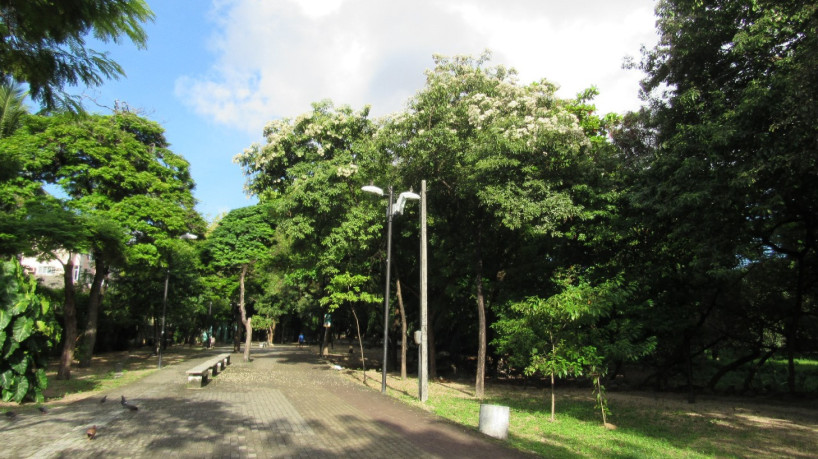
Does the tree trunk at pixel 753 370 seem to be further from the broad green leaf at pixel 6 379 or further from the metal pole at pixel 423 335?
the broad green leaf at pixel 6 379

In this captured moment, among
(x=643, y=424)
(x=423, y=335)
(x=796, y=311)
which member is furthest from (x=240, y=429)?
(x=796, y=311)

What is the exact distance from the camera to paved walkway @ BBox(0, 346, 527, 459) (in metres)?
7.36

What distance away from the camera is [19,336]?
423 inches

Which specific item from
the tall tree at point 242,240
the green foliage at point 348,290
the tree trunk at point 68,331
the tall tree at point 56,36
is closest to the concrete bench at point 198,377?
the tree trunk at point 68,331

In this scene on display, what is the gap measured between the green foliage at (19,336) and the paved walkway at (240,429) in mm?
1061

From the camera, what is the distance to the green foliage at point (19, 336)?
35.1 feet

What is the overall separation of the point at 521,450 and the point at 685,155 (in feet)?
29.9

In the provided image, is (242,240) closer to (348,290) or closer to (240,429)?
(348,290)

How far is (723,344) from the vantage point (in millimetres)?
20391

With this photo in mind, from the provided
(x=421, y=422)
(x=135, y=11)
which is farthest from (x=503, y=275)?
(x=135, y=11)

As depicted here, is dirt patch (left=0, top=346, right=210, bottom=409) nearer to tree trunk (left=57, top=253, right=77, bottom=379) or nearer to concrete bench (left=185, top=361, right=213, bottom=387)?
tree trunk (left=57, top=253, right=77, bottom=379)

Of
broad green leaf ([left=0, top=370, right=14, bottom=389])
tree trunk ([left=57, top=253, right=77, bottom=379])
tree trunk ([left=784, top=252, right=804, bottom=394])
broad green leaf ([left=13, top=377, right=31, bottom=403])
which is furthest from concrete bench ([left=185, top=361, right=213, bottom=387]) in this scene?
tree trunk ([left=784, top=252, right=804, bottom=394])

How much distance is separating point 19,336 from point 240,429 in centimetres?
600

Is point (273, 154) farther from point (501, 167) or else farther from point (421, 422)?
point (421, 422)
